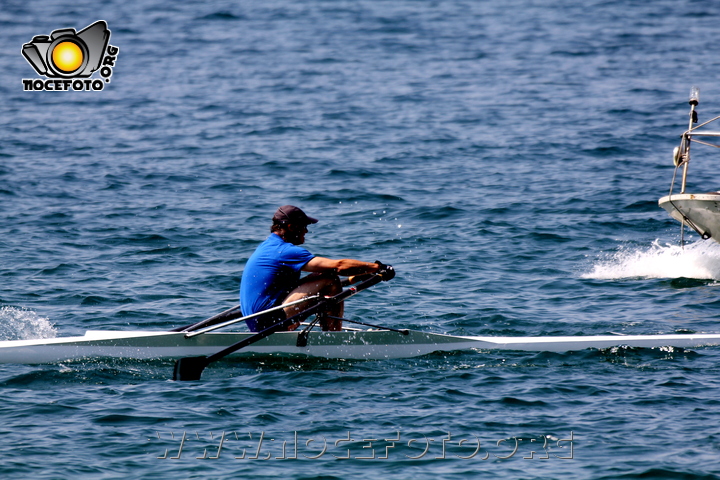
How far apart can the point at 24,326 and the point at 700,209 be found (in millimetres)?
7739

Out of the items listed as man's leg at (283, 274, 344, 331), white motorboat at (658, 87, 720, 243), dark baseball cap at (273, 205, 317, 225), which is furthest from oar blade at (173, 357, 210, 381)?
white motorboat at (658, 87, 720, 243)

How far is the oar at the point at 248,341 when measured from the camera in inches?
308

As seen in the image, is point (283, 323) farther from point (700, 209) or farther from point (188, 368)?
point (700, 209)

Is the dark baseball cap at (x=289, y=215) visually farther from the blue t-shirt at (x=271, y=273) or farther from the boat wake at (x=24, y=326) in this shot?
the boat wake at (x=24, y=326)

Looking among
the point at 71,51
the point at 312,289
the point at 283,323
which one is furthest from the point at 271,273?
the point at 71,51

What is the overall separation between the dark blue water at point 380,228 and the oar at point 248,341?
5.8 inches

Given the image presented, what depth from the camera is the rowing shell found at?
828 centimetres

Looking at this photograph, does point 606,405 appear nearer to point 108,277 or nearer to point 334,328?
point 334,328

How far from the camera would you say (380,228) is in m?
13.8

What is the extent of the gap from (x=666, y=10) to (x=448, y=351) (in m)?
26.4

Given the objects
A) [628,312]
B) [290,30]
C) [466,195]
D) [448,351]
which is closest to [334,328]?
[448,351]

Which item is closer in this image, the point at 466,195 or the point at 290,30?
the point at 466,195

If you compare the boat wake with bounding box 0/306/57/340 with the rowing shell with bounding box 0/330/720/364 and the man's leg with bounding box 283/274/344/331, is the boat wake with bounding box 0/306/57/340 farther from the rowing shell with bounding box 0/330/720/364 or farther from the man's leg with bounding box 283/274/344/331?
the man's leg with bounding box 283/274/344/331

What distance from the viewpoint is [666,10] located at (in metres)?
31.7
